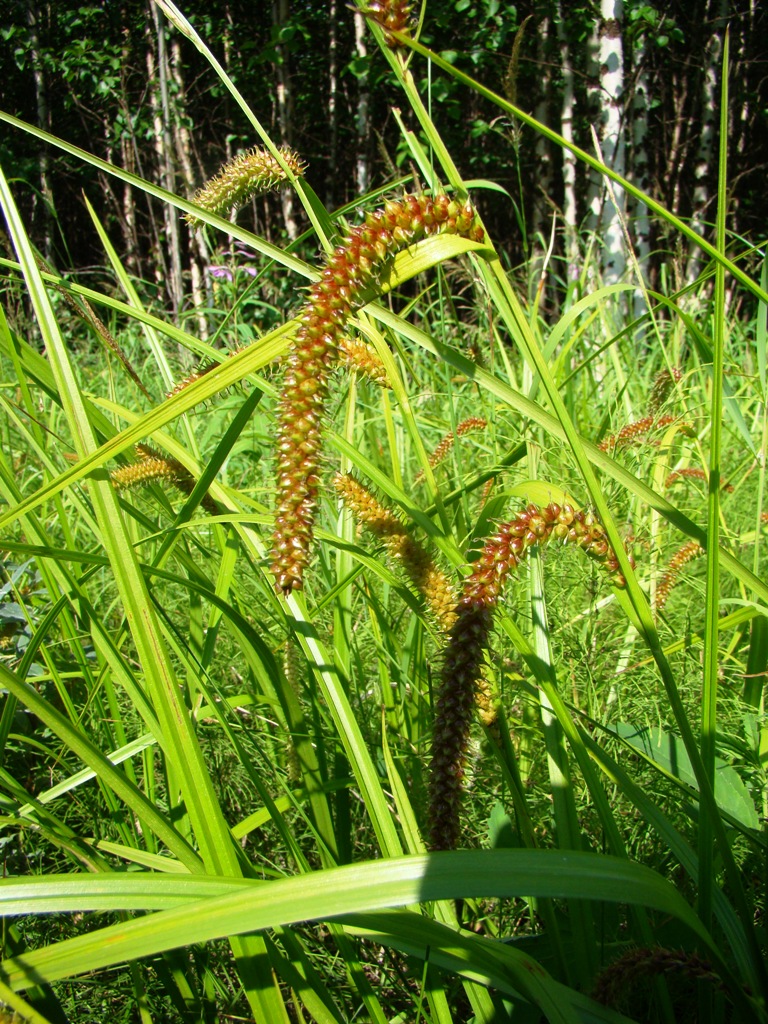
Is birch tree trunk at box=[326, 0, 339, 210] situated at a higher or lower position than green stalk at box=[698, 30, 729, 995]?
higher

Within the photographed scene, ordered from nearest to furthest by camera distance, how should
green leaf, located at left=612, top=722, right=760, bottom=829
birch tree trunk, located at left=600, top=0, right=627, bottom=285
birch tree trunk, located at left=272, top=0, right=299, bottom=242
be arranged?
green leaf, located at left=612, top=722, right=760, bottom=829
birch tree trunk, located at left=600, top=0, right=627, bottom=285
birch tree trunk, located at left=272, top=0, right=299, bottom=242

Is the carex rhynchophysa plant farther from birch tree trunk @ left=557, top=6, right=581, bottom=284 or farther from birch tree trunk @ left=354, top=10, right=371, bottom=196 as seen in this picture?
birch tree trunk @ left=354, top=10, right=371, bottom=196

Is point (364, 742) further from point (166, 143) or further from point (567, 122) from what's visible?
point (567, 122)

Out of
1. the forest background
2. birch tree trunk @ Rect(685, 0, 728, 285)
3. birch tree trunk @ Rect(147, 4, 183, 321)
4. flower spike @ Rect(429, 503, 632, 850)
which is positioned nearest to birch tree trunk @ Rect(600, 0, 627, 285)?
the forest background

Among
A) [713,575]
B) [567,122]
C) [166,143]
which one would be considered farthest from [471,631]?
[567,122]

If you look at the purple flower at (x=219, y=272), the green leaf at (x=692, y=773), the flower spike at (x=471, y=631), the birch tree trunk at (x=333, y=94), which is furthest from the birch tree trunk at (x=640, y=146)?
the flower spike at (x=471, y=631)

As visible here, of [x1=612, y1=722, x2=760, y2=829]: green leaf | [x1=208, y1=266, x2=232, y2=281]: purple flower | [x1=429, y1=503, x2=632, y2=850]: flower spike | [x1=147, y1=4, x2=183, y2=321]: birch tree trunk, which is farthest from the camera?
[x1=147, y1=4, x2=183, y2=321]: birch tree trunk

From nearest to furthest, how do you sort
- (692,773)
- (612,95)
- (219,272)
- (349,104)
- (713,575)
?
1. (713,575)
2. (692,773)
3. (219,272)
4. (612,95)
5. (349,104)

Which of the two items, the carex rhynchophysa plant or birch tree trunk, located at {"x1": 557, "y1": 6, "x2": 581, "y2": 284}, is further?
birch tree trunk, located at {"x1": 557, "y1": 6, "x2": 581, "y2": 284}

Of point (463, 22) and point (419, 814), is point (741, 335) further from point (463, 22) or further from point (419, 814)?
point (463, 22)
